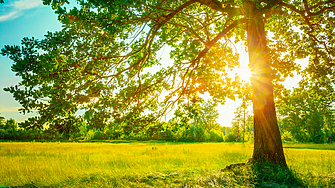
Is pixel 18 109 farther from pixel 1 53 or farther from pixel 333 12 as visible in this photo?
pixel 333 12

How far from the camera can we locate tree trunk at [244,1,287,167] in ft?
22.5

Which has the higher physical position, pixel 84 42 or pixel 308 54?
pixel 308 54

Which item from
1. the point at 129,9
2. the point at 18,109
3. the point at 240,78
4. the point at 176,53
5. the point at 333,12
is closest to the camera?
the point at 18,109

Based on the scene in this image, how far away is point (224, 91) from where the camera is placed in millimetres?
9867

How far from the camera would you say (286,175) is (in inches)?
228

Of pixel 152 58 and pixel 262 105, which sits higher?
pixel 152 58

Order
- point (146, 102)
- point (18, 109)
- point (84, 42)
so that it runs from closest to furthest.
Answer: point (18, 109)
point (84, 42)
point (146, 102)

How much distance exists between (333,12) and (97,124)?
12.5 m

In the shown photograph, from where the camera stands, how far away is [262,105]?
285 inches

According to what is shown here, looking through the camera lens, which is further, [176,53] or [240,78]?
[176,53]

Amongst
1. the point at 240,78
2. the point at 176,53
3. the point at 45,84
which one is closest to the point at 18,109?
the point at 45,84

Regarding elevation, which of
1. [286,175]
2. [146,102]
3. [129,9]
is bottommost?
[286,175]

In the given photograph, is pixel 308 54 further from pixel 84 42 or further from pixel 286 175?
pixel 84 42

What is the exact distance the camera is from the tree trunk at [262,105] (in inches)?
270
